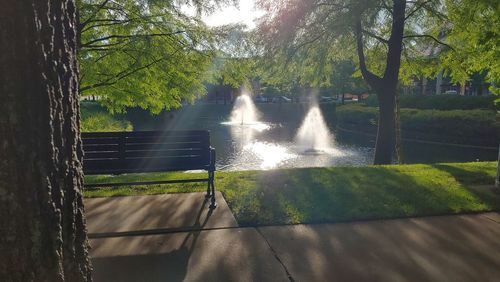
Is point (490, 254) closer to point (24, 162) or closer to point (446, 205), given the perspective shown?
point (446, 205)

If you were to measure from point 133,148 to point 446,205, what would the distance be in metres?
4.59

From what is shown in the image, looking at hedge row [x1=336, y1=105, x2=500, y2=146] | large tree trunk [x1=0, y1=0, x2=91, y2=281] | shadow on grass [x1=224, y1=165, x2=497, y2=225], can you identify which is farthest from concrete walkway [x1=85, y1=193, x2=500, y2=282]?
hedge row [x1=336, y1=105, x2=500, y2=146]

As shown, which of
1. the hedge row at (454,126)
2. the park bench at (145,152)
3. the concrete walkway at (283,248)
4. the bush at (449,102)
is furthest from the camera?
the bush at (449,102)

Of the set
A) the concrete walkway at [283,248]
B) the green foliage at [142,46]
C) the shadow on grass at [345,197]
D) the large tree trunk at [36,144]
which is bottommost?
the concrete walkway at [283,248]

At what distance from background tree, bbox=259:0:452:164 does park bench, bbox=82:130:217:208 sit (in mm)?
5716

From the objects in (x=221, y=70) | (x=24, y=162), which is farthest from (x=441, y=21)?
(x=24, y=162)

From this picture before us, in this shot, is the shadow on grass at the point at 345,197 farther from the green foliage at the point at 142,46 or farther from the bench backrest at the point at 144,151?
the green foliage at the point at 142,46

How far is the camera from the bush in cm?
2571

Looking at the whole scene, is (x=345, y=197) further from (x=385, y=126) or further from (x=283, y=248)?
(x=385, y=126)

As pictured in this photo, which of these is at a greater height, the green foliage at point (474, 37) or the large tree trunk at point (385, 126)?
the green foliage at point (474, 37)

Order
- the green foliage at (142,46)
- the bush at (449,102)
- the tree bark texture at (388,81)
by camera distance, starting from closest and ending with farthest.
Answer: the green foliage at (142,46), the tree bark texture at (388,81), the bush at (449,102)

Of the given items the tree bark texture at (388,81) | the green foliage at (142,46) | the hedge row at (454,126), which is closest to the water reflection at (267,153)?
the tree bark texture at (388,81)

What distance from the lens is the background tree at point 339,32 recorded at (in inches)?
398

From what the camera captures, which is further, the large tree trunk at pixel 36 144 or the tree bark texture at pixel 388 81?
the tree bark texture at pixel 388 81
